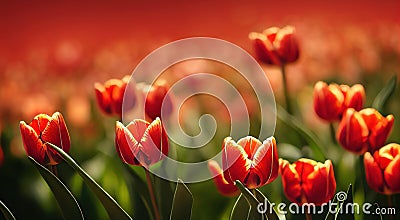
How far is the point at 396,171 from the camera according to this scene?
124cm

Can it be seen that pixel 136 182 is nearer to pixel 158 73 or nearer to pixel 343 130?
pixel 158 73

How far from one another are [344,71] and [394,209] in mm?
328

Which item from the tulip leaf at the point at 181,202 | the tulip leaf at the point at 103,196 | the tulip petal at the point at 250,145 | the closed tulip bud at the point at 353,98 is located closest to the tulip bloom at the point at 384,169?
the closed tulip bud at the point at 353,98

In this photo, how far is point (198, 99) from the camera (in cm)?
142

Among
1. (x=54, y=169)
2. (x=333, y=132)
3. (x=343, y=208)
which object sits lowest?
(x=343, y=208)

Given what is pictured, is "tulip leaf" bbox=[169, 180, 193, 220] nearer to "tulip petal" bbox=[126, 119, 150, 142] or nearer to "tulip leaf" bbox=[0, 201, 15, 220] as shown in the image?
"tulip petal" bbox=[126, 119, 150, 142]

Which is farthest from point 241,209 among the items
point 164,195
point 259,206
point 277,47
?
point 277,47

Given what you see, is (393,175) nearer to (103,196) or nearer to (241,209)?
(241,209)

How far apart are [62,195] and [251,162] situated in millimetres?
379

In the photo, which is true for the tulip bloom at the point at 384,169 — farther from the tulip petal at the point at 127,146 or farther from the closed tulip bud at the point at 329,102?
the tulip petal at the point at 127,146

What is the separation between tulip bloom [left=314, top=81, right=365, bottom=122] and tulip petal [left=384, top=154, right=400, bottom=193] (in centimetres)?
15

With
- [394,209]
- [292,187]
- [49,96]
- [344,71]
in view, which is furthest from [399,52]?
[49,96]

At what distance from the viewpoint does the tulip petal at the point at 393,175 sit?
123cm

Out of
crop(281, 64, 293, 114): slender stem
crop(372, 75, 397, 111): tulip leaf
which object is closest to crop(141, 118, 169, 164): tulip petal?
crop(281, 64, 293, 114): slender stem
